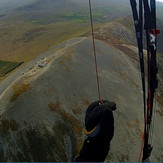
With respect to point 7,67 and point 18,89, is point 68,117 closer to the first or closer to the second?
point 18,89

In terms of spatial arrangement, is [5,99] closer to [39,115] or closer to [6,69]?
[39,115]

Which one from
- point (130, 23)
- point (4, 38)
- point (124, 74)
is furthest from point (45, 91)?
point (4, 38)

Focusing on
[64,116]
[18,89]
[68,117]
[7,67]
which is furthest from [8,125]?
[7,67]

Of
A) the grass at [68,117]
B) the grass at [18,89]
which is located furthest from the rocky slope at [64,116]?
the grass at [18,89]

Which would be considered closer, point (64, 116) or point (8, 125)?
point (8, 125)

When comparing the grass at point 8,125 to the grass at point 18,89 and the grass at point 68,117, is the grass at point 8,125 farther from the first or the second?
the grass at point 68,117
